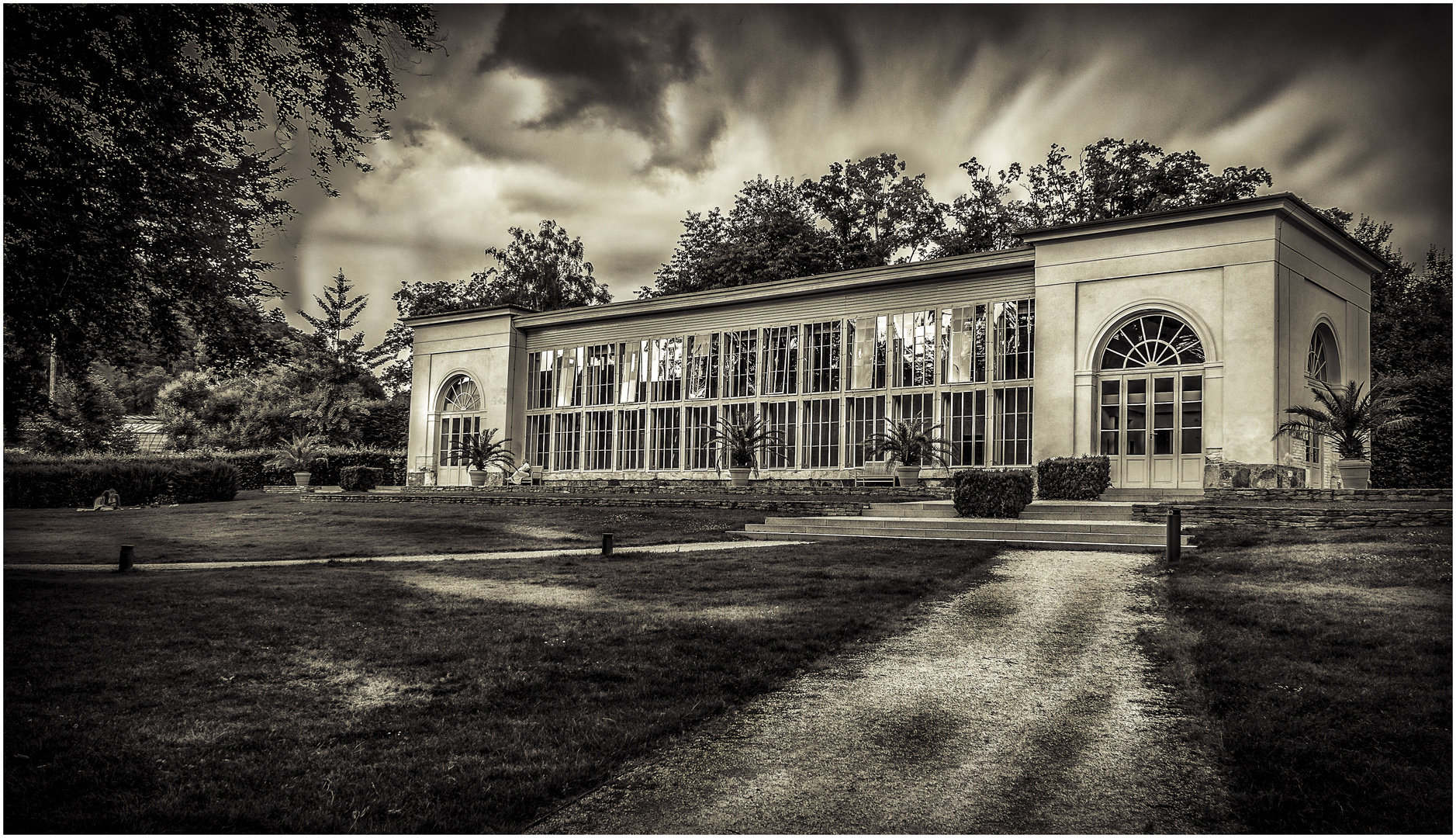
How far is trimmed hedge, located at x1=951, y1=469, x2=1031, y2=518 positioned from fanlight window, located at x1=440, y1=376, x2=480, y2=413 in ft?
60.2

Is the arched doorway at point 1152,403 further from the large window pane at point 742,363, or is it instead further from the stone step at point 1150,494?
the large window pane at point 742,363

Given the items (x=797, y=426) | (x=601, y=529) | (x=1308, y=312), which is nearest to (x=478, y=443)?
(x=797, y=426)

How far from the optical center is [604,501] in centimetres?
1920

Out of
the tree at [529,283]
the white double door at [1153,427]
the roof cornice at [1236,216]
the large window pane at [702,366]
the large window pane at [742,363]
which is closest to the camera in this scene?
the roof cornice at [1236,216]

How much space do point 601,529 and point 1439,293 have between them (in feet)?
56.4

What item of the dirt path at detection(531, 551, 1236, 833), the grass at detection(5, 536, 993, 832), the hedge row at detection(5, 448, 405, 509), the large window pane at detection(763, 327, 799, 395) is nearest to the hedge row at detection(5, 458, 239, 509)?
the hedge row at detection(5, 448, 405, 509)

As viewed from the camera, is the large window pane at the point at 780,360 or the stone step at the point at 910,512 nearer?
the stone step at the point at 910,512

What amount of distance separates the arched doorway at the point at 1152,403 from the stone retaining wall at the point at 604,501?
5729mm

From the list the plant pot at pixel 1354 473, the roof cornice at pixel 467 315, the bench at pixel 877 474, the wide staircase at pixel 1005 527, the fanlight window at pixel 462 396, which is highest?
the roof cornice at pixel 467 315

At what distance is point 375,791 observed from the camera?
3.47m

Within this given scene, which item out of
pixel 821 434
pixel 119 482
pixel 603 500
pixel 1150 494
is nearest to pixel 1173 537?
pixel 1150 494

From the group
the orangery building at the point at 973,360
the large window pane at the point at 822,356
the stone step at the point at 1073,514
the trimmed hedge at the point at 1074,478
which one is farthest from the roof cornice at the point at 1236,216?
the stone step at the point at 1073,514

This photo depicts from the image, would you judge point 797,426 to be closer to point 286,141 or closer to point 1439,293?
point 1439,293

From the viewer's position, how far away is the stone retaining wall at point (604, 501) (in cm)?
1633
